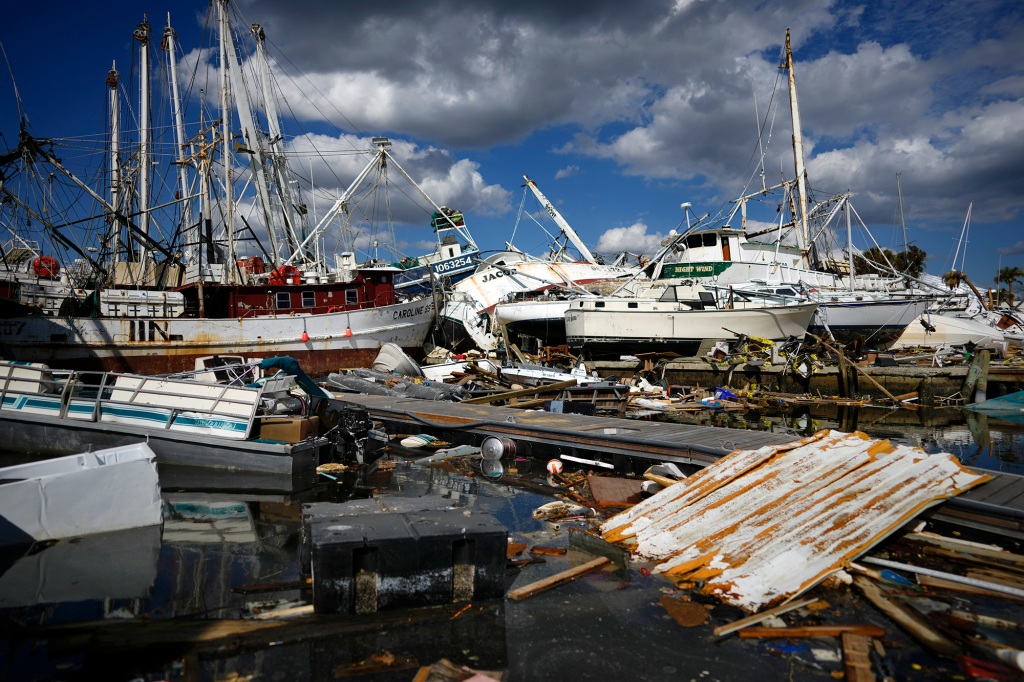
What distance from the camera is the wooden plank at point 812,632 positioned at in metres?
4.62

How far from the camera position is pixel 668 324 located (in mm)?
26328

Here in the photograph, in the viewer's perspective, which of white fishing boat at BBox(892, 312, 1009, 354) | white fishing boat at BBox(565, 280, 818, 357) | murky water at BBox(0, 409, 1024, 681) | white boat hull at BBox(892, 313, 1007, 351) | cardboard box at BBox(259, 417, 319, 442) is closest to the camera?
murky water at BBox(0, 409, 1024, 681)

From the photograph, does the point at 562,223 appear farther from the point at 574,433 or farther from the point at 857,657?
the point at 857,657

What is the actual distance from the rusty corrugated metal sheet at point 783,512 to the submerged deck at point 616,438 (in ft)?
1.11

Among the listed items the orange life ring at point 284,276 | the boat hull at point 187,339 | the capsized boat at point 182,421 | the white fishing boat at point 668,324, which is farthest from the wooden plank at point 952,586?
the orange life ring at point 284,276

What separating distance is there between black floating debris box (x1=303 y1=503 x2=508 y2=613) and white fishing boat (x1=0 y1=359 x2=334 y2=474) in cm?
553

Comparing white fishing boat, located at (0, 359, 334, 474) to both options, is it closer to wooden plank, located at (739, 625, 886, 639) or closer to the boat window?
wooden plank, located at (739, 625, 886, 639)

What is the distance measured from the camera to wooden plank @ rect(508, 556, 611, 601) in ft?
17.8

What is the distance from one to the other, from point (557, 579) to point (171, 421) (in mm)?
8018

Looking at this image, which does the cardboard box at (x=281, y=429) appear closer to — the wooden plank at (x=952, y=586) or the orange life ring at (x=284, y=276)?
the wooden plank at (x=952, y=586)

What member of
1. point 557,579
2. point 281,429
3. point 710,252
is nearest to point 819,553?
point 557,579

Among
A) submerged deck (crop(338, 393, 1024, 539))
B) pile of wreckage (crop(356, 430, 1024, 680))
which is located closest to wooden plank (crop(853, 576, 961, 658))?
pile of wreckage (crop(356, 430, 1024, 680))

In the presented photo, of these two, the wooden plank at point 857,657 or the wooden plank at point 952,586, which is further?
the wooden plank at point 952,586

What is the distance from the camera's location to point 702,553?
19.5 feet
